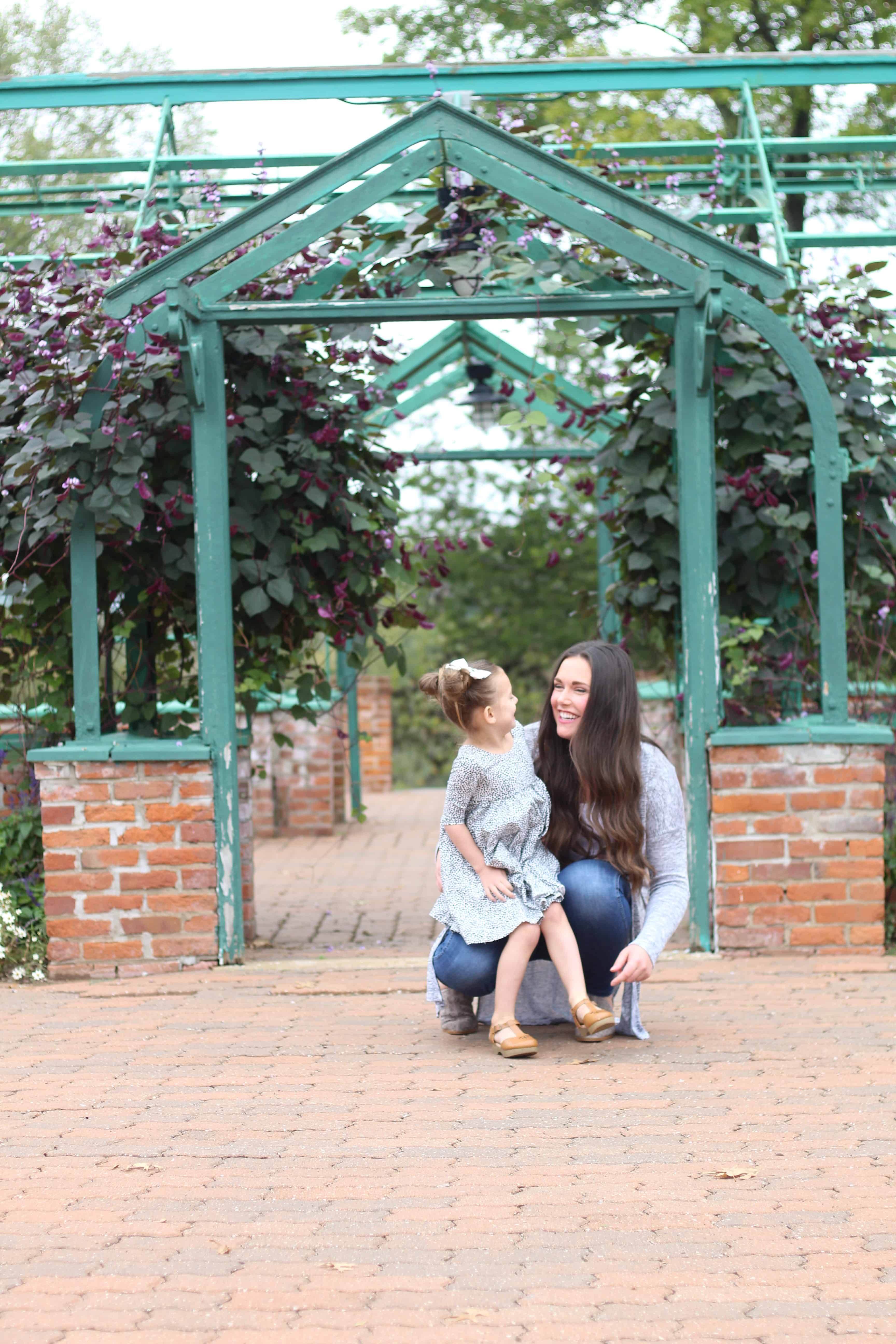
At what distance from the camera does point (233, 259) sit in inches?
235

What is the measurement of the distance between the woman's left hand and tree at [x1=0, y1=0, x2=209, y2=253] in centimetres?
1806

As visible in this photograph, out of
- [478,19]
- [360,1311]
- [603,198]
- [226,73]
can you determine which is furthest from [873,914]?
[478,19]

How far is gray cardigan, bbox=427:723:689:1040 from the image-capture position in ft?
13.9

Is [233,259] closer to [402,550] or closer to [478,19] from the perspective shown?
[402,550]

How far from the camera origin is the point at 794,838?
5.58 m

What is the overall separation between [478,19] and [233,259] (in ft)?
41.8

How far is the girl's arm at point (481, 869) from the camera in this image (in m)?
4.25

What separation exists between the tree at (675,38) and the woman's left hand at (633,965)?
9.26m

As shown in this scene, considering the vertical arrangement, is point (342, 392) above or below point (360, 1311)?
above

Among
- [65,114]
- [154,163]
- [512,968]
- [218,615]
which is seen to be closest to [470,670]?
[512,968]

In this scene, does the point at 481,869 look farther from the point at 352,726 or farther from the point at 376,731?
the point at 376,731

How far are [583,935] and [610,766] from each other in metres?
0.50

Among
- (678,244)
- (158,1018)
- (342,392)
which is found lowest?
(158,1018)

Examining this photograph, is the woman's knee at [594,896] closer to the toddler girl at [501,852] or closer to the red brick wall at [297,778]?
the toddler girl at [501,852]
